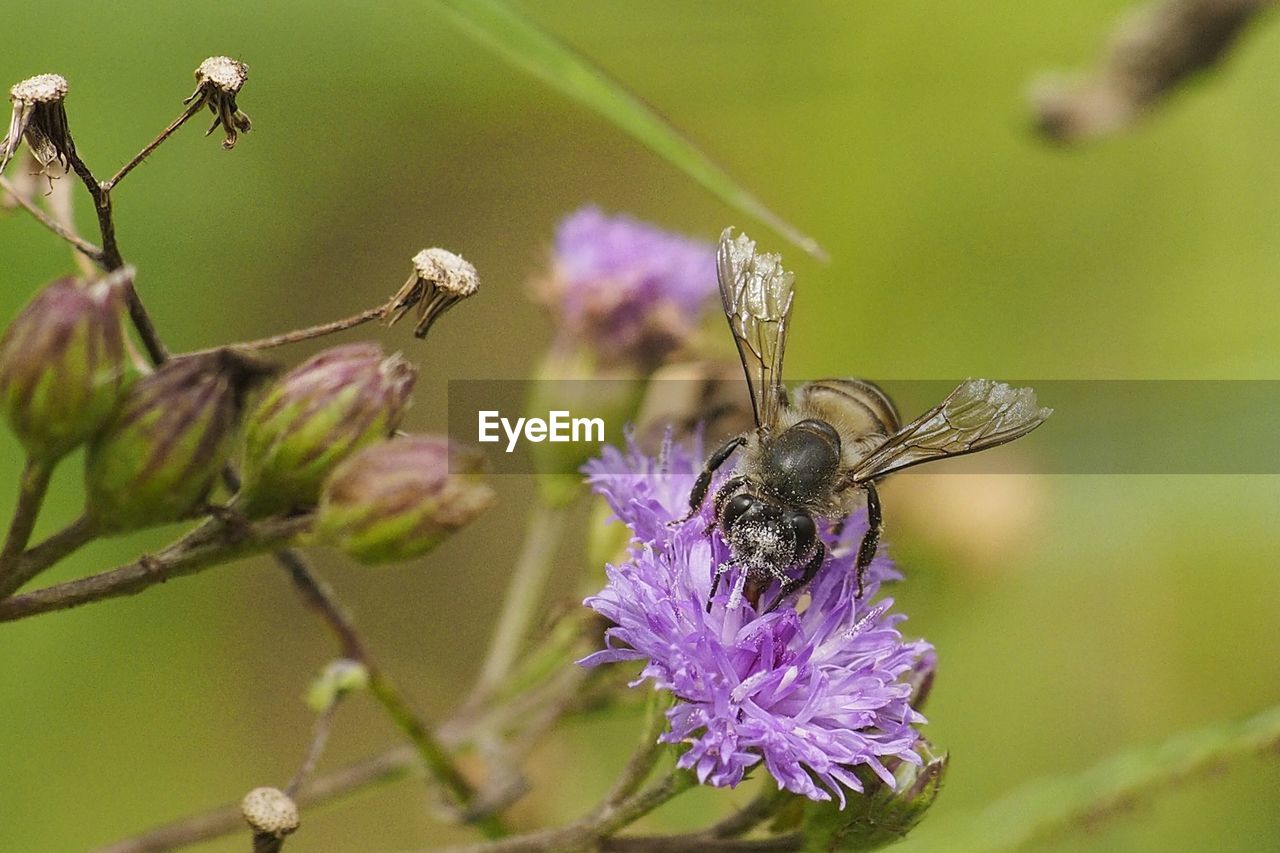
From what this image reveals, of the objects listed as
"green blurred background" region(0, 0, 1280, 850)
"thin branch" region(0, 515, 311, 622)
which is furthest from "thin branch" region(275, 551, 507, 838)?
"green blurred background" region(0, 0, 1280, 850)

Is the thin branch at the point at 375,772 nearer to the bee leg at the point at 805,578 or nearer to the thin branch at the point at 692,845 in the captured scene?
the thin branch at the point at 692,845

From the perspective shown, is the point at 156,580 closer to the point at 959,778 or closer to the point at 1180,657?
the point at 959,778

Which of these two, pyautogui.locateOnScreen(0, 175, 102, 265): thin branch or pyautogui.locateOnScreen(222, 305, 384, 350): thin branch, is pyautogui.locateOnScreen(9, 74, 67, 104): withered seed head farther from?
pyautogui.locateOnScreen(222, 305, 384, 350): thin branch

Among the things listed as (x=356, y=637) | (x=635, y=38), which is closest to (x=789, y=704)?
(x=356, y=637)

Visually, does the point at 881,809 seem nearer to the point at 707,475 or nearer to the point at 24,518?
the point at 707,475

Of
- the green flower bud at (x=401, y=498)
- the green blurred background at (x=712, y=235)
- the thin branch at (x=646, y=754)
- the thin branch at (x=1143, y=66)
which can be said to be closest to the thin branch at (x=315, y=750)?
the green flower bud at (x=401, y=498)
